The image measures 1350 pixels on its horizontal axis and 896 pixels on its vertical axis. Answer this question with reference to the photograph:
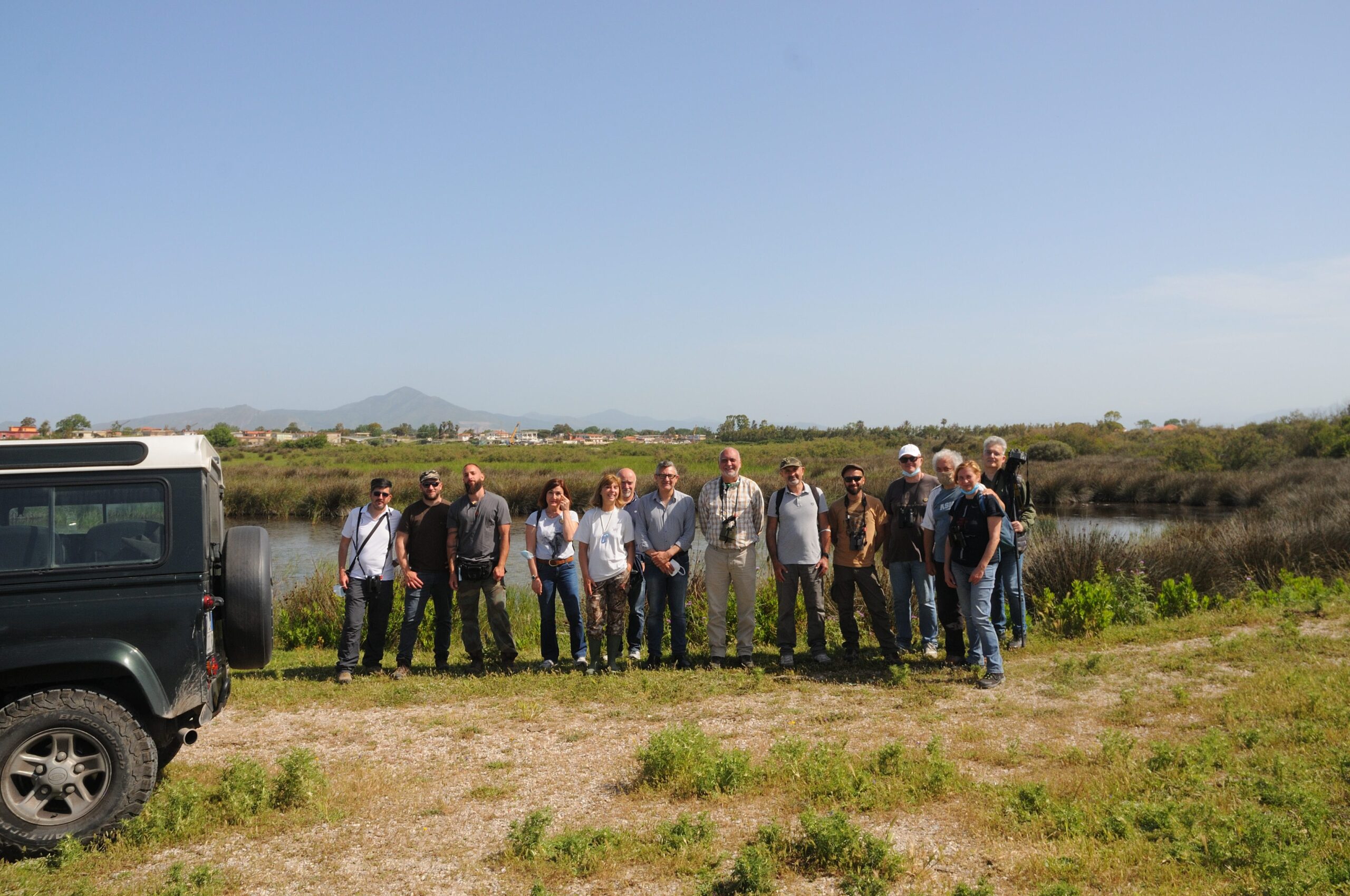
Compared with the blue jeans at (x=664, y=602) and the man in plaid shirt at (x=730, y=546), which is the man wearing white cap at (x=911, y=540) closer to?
the man in plaid shirt at (x=730, y=546)

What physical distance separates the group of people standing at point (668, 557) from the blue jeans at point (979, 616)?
324 mm

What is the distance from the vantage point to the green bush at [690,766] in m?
5.06

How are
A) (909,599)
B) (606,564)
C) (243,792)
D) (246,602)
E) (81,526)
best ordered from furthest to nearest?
(909,599), (606,564), (246,602), (243,792), (81,526)

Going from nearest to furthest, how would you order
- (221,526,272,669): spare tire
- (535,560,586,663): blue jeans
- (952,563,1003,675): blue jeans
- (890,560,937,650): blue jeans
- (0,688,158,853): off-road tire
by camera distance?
(0,688,158,853): off-road tire
(221,526,272,669): spare tire
(952,563,1003,675): blue jeans
(890,560,937,650): blue jeans
(535,560,586,663): blue jeans

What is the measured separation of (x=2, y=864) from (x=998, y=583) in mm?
7617

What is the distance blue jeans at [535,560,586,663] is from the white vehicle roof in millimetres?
3786

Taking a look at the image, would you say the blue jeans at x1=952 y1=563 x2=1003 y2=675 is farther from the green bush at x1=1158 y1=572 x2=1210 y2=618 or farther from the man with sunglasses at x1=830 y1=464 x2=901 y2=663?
the green bush at x1=1158 y1=572 x2=1210 y2=618

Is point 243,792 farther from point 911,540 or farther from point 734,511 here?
point 911,540

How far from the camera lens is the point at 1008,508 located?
8.45m

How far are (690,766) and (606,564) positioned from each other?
10.2ft

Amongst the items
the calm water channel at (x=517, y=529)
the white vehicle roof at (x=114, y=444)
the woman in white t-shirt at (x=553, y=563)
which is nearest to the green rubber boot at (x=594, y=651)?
the woman in white t-shirt at (x=553, y=563)

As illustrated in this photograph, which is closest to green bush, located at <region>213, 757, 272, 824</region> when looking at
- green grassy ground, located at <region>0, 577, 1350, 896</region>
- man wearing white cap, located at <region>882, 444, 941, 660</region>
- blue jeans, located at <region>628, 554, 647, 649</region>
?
green grassy ground, located at <region>0, 577, 1350, 896</region>

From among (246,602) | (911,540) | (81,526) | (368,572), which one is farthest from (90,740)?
(911,540)

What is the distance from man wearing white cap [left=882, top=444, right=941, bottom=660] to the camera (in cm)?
830
